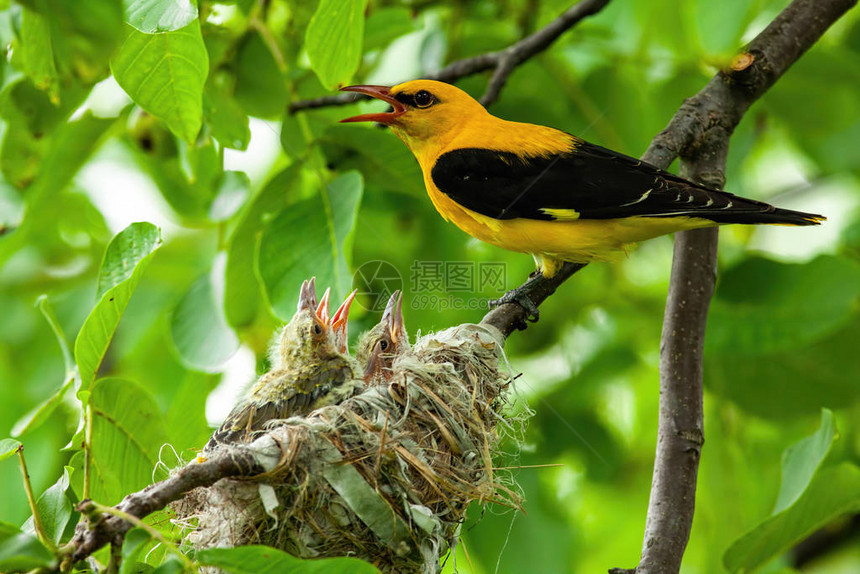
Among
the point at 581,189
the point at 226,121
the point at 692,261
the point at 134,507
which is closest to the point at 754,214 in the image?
the point at 692,261

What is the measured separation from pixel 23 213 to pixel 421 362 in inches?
84.0

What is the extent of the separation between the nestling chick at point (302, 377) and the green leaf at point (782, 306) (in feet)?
5.69

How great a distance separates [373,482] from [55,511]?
0.90 meters

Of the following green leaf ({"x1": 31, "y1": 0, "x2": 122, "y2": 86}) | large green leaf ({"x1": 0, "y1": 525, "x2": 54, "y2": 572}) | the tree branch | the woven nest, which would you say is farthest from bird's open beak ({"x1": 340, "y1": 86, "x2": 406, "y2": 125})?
large green leaf ({"x1": 0, "y1": 525, "x2": 54, "y2": 572})

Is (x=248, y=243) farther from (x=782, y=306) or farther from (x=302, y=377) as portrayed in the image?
(x=782, y=306)

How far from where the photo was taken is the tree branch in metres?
3.70

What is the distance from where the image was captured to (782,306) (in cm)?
391

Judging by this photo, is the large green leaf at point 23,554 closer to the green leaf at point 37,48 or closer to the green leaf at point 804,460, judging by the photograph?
the green leaf at point 37,48

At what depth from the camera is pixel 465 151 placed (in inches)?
143

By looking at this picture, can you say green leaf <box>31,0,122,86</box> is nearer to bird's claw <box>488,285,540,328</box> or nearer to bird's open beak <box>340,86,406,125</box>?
bird's open beak <box>340,86,406,125</box>

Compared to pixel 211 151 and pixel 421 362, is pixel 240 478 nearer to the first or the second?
pixel 421 362

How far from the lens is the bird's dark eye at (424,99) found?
3877 millimetres

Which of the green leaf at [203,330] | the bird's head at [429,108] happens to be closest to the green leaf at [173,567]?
the green leaf at [203,330]

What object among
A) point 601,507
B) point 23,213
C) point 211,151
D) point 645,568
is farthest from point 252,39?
point 601,507
